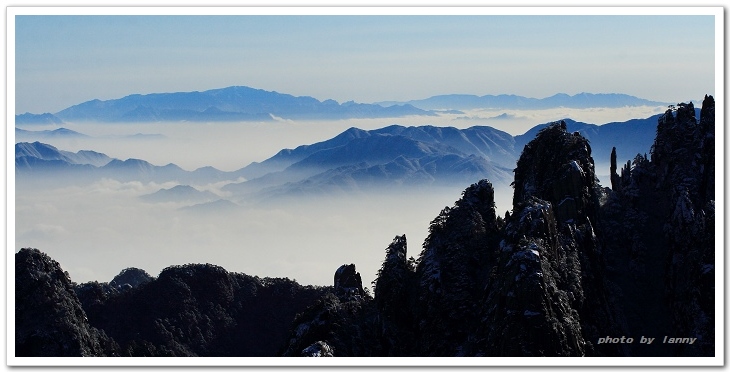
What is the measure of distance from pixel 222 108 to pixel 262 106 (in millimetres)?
10336

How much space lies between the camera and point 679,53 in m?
44.5

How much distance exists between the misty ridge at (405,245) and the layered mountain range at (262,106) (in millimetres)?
264

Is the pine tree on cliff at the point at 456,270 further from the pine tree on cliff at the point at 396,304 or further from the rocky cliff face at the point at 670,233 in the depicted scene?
the rocky cliff face at the point at 670,233

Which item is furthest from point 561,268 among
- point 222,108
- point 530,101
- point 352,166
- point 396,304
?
point 352,166

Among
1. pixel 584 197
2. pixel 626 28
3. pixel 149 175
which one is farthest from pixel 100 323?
pixel 149 175

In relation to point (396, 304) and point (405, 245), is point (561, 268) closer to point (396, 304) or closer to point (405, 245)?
point (396, 304)

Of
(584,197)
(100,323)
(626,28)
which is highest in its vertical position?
(626,28)

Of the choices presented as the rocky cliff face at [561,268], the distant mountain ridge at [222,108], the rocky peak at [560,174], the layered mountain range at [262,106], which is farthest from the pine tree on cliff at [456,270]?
the distant mountain ridge at [222,108]

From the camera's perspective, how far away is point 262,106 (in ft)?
259

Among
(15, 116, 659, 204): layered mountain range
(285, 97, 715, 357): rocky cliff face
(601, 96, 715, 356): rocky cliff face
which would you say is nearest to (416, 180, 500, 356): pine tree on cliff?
(285, 97, 715, 357): rocky cliff face

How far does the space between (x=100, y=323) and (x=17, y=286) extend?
10.8 m

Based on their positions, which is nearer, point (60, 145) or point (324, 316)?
point (324, 316)

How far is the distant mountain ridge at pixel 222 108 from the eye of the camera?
6694 centimetres
